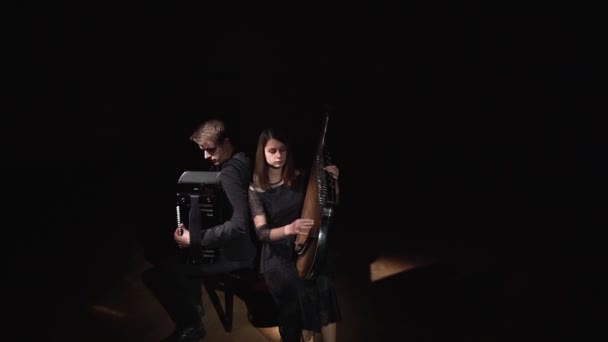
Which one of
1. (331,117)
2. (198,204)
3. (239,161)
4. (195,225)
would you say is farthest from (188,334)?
(331,117)

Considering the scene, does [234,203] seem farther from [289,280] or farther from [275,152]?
[289,280]

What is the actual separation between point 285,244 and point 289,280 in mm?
245

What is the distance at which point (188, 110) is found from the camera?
3.53 metres

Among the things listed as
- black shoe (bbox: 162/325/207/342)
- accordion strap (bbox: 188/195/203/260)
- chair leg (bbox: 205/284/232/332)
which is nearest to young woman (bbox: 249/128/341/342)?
accordion strap (bbox: 188/195/203/260)

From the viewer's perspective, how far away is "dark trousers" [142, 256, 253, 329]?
2873 mm

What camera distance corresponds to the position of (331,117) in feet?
15.3

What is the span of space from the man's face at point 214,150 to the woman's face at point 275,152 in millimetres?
421

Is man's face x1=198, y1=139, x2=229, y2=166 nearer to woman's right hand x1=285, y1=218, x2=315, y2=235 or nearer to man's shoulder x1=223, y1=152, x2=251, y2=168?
man's shoulder x1=223, y1=152, x2=251, y2=168

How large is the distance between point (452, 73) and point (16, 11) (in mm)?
4319

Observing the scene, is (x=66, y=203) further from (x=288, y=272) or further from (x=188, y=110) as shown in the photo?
(x=288, y=272)

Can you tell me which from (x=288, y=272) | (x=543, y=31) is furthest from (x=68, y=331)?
(x=543, y=31)

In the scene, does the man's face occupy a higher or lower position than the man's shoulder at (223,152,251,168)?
higher

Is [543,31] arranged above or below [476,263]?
above

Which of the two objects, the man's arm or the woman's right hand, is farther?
the man's arm
